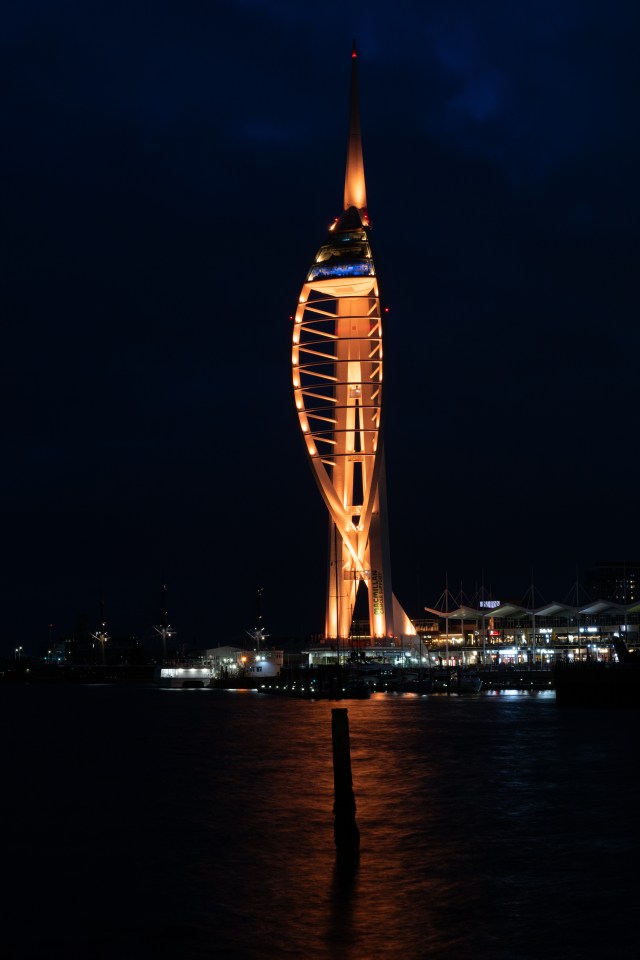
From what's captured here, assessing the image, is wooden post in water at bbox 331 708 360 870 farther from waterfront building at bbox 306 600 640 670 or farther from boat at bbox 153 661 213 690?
boat at bbox 153 661 213 690

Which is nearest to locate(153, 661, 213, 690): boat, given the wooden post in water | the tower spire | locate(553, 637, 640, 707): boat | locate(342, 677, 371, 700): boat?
locate(342, 677, 371, 700): boat

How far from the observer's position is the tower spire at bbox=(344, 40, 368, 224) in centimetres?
10931

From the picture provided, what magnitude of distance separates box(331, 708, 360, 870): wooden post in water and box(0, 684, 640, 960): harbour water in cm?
45

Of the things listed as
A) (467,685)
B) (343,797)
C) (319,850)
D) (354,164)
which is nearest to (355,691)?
(467,685)

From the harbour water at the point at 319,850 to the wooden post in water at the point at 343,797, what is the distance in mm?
448

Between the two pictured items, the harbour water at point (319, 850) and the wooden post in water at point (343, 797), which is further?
the wooden post in water at point (343, 797)

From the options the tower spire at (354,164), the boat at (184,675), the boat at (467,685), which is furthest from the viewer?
the boat at (184,675)

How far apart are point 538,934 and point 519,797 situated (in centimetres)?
1307

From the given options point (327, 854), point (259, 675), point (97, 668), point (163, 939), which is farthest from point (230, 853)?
point (97, 668)

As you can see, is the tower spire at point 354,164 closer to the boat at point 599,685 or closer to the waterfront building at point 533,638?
the waterfront building at point 533,638

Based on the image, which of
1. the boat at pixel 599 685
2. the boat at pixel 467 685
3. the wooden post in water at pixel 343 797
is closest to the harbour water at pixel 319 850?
the wooden post in water at pixel 343 797

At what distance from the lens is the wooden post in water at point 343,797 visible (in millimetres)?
21656

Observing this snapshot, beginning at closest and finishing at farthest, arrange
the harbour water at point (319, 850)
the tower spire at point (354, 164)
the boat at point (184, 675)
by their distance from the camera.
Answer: the harbour water at point (319, 850), the tower spire at point (354, 164), the boat at point (184, 675)

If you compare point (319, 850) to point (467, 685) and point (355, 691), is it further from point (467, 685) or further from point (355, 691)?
point (467, 685)
